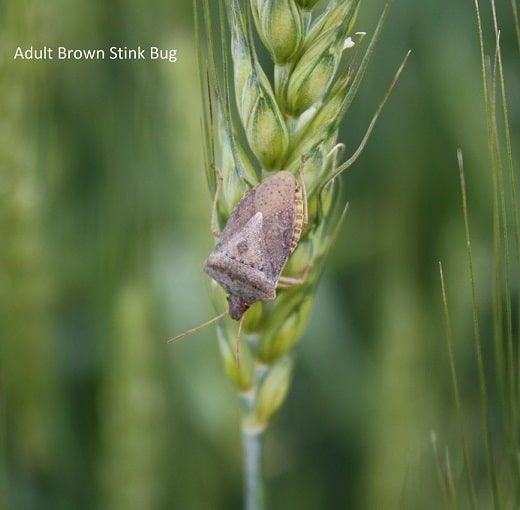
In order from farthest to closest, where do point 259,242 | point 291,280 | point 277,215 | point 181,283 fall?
1. point 181,283
2. point 259,242
3. point 277,215
4. point 291,280

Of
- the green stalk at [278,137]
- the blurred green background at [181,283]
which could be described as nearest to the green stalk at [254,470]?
the green stalk at [278,137]

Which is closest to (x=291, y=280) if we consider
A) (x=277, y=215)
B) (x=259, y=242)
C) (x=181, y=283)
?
(x=277, y=215)

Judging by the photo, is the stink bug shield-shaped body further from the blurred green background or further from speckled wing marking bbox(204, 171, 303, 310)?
the blurred green background

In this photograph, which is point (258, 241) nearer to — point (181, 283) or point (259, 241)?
point (259, 241)

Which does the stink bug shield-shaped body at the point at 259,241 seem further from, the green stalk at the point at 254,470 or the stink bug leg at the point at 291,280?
the green stalk at the point at 254,470

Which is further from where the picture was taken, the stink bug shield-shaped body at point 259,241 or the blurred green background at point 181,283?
the blurred green background at point 181,283

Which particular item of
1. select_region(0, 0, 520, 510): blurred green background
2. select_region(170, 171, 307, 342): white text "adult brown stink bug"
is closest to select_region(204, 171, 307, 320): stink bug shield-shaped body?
select_region(170, 171, 307, 342): white text "adult brown stink bug"

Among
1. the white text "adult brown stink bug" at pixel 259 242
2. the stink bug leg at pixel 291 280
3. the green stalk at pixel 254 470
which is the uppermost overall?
the white text "adult brown stink bug" at pixel 259 242

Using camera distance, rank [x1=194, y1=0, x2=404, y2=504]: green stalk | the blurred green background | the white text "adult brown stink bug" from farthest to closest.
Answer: the blurred green background → the white text "adult brown stink bug" → [x1=194, y1=0, x2=404, y2=504]: green stalk
